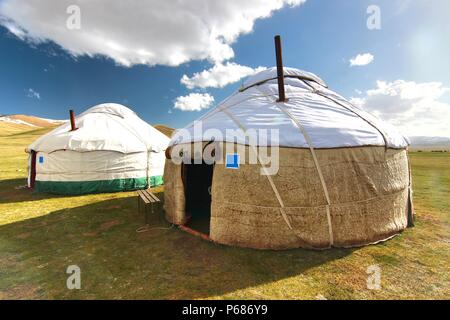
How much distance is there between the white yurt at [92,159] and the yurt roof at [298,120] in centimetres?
606

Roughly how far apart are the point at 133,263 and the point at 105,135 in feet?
27.4

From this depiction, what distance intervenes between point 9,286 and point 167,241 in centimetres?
280

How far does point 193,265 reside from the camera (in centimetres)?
448

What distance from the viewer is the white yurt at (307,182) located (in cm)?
490

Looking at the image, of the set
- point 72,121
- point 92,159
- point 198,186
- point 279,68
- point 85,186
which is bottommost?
point 85,186

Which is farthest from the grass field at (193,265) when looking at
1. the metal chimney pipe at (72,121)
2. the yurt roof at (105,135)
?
the metal chimney pipe at (72,121)

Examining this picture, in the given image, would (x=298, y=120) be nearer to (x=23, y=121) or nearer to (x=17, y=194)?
(x=17, y=194)

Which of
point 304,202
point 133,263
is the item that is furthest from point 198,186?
point 304,202

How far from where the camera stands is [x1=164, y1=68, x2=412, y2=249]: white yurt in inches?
193

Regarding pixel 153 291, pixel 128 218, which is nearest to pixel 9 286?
pixel 153 291

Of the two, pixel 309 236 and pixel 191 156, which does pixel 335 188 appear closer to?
pixel 309 236
